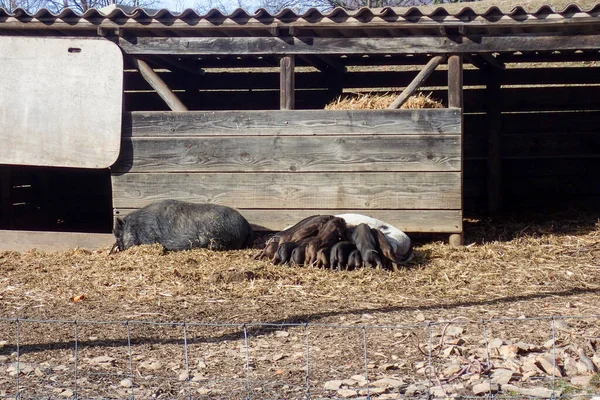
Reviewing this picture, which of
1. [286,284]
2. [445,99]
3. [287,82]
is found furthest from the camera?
[445,99]

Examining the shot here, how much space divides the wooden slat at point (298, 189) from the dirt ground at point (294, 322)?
1.85 ft

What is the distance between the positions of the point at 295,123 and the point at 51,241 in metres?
3.24

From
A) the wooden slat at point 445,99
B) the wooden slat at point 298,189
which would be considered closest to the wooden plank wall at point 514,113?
the wooden slat at point 445,99

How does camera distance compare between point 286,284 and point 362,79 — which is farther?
point 362,79

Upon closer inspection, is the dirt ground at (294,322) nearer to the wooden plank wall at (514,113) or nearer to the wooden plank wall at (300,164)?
the wooden plank wall at (300,164)

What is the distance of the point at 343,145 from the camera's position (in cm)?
866

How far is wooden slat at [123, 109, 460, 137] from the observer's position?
8.53 meters

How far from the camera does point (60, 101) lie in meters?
9.05

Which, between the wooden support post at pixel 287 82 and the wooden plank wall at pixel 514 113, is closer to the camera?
the wooden support post at pixel 287 82

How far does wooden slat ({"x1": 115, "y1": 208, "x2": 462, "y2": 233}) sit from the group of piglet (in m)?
0.39

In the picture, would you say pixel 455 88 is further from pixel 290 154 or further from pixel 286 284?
pixel 286 284

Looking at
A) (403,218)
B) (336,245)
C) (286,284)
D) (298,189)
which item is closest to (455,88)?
(403,218)

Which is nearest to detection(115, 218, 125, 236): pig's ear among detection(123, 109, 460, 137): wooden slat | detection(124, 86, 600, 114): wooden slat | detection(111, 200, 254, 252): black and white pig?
detection(111, 200, 254, 252): black and white pig

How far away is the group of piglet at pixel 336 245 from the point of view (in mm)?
7586
